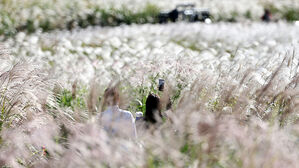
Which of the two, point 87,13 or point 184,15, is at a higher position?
point 87,13

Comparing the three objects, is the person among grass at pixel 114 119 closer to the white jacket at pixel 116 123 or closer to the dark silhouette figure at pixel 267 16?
the white jacket at pixel 116 123

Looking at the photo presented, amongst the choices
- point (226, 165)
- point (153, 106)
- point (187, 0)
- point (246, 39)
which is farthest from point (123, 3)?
point (226, 165)

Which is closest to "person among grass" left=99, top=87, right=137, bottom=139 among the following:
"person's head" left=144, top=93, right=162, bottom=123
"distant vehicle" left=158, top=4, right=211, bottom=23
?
"person's head" left=144, top=93, right=162, bottom=123

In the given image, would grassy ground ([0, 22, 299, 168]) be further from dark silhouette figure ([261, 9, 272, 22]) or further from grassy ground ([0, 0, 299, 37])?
dark silhouette figure ([261, 9, 272, 22])

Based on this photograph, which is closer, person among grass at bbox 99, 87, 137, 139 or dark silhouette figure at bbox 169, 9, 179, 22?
Result: person among grass at bbox 99, 87, 137, 139

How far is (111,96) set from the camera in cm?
308

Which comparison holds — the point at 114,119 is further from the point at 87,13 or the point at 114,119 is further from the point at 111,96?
the point at 87,13

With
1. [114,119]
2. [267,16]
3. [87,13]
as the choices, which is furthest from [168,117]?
[267,16]

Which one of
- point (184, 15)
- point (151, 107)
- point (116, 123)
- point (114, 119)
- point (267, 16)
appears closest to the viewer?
point (116, 123)

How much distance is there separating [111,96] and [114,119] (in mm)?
449

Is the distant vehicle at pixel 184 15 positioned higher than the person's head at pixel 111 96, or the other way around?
the person's head at pixel 111 96

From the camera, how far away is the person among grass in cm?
254

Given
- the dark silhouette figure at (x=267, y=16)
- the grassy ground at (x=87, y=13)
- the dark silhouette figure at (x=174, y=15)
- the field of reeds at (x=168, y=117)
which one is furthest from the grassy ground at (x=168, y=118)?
the dark silhouette figure at (x=267, y=16)

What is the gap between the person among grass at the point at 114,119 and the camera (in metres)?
2.54
